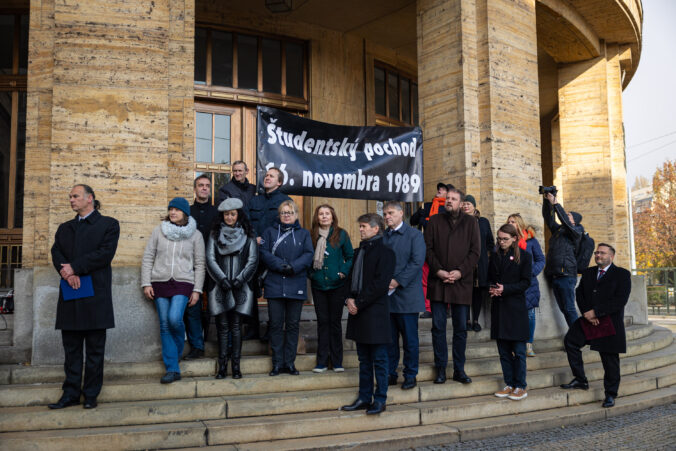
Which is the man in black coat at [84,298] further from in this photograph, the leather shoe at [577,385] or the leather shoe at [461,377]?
the leather shoe at [577,385]

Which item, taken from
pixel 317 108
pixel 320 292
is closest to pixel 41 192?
pixel 320 292

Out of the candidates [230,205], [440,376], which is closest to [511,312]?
[440,376]

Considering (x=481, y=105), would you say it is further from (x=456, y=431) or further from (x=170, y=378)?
(x=170, y=378)

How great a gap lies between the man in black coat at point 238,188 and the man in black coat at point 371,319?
79.4 inches

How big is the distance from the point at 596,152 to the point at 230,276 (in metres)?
10.5

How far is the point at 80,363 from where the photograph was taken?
5441 millimetres

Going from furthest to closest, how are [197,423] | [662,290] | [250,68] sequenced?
[662,290]
[250,68]
[197,423]

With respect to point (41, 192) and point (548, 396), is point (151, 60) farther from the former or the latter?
point (548, 396)

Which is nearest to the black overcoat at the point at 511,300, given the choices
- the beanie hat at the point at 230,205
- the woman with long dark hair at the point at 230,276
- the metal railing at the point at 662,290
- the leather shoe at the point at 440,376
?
the leather shoe at the point at 440,376

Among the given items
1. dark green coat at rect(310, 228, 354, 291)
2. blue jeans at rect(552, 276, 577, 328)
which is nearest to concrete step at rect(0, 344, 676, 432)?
dark green coat at rect(310, 228, 354, 291)

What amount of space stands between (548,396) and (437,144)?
458 cm

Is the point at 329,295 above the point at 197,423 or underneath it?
above

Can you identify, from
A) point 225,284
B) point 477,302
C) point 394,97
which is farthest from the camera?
point 394,97

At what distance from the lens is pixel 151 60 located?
6.88 metres
